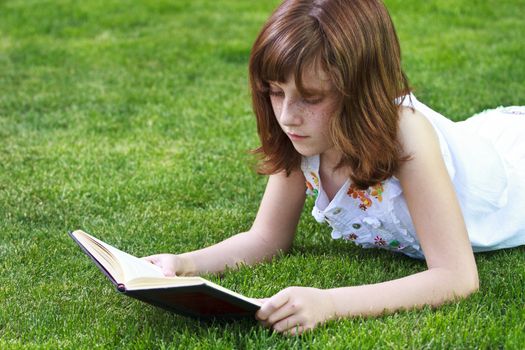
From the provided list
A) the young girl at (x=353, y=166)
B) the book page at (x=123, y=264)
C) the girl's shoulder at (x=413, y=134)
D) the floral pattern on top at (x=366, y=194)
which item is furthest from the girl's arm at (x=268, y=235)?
the girl's shoulder at (x=413, y=134)

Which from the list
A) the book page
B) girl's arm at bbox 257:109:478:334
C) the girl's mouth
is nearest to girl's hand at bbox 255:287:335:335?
girl's arm at bbox 257:109:478:334

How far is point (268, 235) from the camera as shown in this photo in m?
3.11

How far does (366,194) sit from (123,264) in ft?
2.91

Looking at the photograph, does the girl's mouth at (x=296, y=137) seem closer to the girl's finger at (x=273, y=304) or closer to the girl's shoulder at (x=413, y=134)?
the girl's shoulder at (x=413, y=134)

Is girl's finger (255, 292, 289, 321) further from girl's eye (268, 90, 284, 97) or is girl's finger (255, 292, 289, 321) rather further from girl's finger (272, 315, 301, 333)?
girl's eye (268, 90, 284, 97)

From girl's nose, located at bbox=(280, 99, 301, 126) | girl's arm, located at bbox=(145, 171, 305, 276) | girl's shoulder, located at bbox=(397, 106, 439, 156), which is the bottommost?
girl's arm, located at bbox=(145, 171, 305, 276)

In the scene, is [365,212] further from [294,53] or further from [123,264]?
[123,264]

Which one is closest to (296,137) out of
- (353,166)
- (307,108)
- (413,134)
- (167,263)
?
(307,108)

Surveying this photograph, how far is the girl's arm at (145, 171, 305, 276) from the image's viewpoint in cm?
298

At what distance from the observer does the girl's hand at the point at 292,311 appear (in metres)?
2.37

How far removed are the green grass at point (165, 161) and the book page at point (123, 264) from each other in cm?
17

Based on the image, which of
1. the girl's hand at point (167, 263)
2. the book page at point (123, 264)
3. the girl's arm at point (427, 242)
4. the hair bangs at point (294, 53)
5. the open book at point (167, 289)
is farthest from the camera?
the girl's hand at point (167, 263)

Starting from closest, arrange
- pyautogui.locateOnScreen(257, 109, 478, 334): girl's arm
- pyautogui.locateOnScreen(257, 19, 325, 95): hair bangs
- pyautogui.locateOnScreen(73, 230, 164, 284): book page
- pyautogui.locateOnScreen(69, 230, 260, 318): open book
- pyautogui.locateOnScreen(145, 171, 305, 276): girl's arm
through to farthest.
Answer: pyautogui.locateOnScreen(69, 230, 260, 318): open book, pyautogui.locateOnScreen(73, 230, 164, 284): book page, pyautogui.locateOnScreen(257, 19, 325, 95): hair bangs, pyautogui.locateOnScreen(257, 109, 478, 334): girl's arm, pyautogui.locateOnScreen(145, 171, 305, 276): girl's arm

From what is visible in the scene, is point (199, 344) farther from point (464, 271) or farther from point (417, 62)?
point (417, 62)
